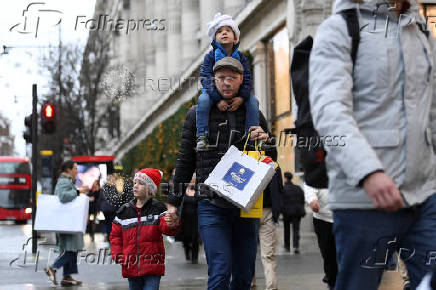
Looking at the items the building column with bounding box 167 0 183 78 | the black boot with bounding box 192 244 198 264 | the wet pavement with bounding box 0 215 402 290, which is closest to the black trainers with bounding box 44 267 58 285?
the wet pavement with bounding box 0 215 402 290

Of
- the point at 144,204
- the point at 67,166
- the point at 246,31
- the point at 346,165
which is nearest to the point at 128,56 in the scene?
the point at 246,31

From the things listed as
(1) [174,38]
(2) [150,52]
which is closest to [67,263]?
(1) [174,38]

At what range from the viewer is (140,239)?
A: 717 centimetres

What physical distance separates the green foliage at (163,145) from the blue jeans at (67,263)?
600 inches

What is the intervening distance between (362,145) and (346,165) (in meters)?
0.10

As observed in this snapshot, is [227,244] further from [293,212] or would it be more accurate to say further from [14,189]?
[14,189]

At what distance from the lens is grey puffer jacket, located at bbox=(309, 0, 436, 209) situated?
363 cm

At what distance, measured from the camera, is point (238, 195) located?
18.9ft

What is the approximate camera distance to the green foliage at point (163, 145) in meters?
33.0

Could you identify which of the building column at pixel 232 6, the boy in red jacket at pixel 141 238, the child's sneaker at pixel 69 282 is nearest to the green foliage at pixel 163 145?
the building column at pixel 232 6

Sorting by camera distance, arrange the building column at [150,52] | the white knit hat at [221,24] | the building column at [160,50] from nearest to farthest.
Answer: the white knit hat at [221,24] < the building column at [160,50] < the building column at [150,52]

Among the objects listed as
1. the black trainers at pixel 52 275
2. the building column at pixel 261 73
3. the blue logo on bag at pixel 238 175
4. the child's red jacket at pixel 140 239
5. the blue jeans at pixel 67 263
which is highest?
the building column at pixel 261 73

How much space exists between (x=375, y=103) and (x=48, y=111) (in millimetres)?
17814

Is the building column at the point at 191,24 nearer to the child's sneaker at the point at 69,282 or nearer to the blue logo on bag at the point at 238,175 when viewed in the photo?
the child's sneaker at the point at 69,282
